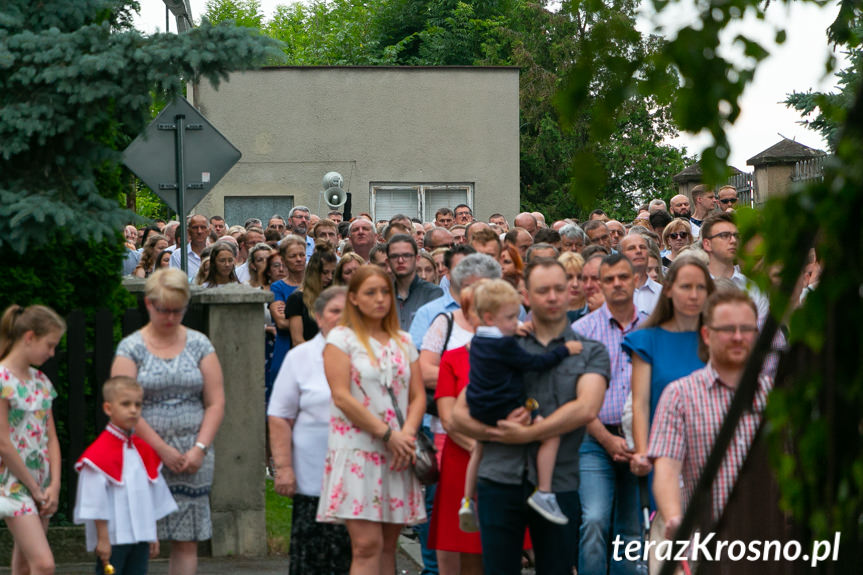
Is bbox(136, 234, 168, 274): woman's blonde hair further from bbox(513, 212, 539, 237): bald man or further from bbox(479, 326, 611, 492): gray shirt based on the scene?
bbox(479, 326, 611, 492): gray shirt

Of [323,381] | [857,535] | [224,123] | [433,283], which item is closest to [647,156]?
[224,123]

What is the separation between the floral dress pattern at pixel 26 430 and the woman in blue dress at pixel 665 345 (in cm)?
304

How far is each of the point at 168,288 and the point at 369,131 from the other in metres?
26.3

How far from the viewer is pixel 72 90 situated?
8.16 metres

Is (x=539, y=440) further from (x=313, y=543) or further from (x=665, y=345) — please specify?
(x=313, y=543)

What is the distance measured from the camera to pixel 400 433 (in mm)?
6910

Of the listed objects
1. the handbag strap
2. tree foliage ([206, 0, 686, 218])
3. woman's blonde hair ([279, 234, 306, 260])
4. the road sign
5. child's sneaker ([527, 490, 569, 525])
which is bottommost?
child's sneaker ([527, 490, 569, 525])

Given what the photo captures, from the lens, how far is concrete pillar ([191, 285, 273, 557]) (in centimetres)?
904

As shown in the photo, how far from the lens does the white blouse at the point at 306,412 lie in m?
7.25

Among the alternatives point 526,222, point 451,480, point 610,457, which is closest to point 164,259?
point 526,222

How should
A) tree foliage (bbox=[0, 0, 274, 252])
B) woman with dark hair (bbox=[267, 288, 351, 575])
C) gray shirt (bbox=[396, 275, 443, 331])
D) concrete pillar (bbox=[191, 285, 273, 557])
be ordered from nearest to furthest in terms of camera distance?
woman with dark hair (bbox=[267, 288, 351, 575]) → tree foliage (bbox=[0, 0, 274, 252]) → concrete pillar (bbox=[191, 285, 273, 557]) → gray shirt (bbox=[396, 275, 443, 331])

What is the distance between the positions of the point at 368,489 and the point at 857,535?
422 cm

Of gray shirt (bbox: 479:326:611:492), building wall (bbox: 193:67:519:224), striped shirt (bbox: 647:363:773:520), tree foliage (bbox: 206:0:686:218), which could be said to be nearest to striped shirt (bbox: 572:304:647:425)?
gray shirt (bbox: 479:326:611:492)

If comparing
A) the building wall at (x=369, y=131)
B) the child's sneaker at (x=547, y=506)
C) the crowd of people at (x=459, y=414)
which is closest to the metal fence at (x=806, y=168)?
the crowd of people at (x=459, y=414)
